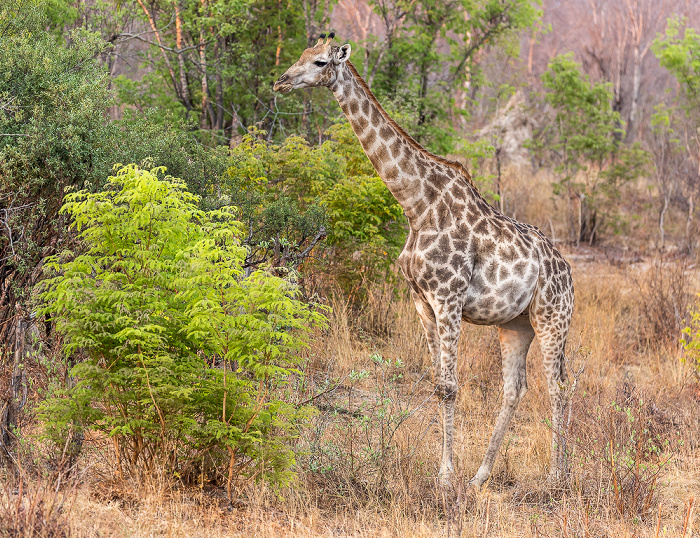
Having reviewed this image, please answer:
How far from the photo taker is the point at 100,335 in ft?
13.7

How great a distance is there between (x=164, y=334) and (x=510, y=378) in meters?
2.80

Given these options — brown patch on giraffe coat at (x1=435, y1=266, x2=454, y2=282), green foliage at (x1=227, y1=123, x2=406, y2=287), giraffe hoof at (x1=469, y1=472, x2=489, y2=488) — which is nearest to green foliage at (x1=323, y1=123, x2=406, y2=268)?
green foliage at (x1=227, y1=123, x2=406, y2=287)

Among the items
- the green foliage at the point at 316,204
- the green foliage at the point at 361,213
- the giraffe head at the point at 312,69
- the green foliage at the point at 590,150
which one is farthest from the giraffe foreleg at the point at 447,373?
the green foliage at the point at 590,150

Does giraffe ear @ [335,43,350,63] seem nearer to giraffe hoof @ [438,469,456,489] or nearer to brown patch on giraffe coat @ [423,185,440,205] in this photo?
brown patch on giraffe coat @ [423,185,440,205]

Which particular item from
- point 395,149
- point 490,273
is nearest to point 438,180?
point 395,149

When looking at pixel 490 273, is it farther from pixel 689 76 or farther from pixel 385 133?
pixel 689 76

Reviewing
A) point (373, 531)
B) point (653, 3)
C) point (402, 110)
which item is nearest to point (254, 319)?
point (373, 531)

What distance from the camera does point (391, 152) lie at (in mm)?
5352

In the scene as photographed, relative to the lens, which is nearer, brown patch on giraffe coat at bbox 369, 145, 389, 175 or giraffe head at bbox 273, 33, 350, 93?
giraffe head at bbox 273, 33, 350, 93

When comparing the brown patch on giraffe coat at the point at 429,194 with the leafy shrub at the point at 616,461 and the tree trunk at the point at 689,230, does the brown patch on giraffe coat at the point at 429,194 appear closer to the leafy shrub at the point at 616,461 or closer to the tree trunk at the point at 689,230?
the leafy shrub at the point at 616,461

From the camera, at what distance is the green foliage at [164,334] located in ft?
13.9

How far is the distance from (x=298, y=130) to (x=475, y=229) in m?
7.84

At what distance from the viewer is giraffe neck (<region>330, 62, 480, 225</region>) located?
17.3ft

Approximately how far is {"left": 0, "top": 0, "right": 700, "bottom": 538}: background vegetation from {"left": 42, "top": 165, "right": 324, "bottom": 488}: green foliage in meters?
0.02
